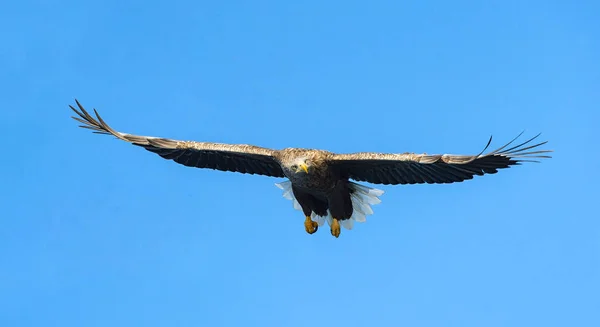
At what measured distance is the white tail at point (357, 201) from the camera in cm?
1571

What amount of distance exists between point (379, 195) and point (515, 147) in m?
2.61

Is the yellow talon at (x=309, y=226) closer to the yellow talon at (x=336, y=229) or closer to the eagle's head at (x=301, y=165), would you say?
the yellow talon at (x=336, y=229)

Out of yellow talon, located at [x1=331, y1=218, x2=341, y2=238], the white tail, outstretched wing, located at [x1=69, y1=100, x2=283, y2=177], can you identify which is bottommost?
yellow talon, located at [x1=331, y1=218, x2=341, y2=238]

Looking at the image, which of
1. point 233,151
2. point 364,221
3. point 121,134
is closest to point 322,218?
point 364,221

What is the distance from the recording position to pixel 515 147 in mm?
13555

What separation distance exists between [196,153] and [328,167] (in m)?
2.02

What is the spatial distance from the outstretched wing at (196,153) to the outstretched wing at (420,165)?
1174 mm

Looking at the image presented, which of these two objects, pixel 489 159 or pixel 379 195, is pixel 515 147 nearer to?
pixel 489 159

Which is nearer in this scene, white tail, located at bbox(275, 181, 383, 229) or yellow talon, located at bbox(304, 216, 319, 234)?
yellow talon, located at bbox(304, 216, 319, 234)

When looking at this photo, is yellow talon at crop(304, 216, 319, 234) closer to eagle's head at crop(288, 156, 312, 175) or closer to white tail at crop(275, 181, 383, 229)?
white tail at crop(275, 181, 383, 229)

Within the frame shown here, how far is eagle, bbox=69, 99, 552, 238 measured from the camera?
14.2 metres

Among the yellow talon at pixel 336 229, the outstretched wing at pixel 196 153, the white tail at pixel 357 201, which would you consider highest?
the outstretched wing at pixel 196 153

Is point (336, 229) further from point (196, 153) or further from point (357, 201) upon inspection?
point (196, 153)

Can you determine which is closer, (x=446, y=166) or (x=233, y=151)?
(x=446, y=166)
